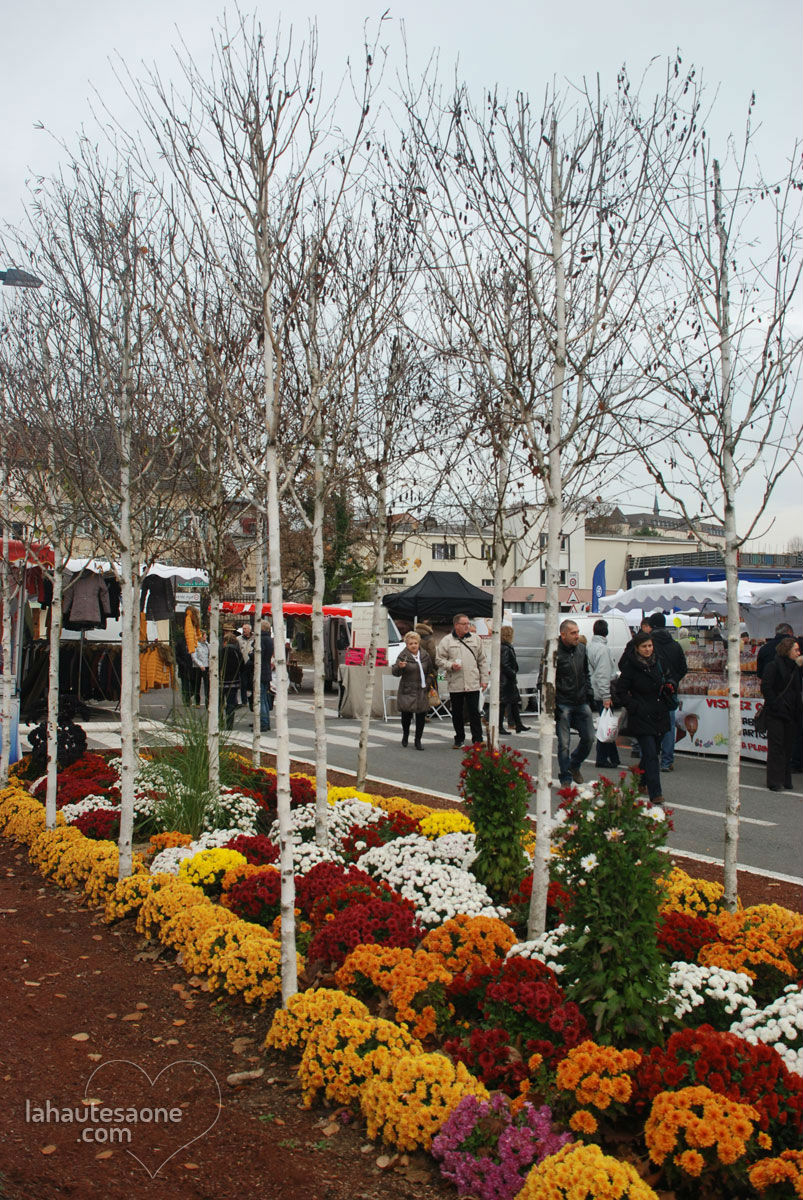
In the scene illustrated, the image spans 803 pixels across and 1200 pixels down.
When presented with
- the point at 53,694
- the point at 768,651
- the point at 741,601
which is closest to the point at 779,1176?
the point at 53,694

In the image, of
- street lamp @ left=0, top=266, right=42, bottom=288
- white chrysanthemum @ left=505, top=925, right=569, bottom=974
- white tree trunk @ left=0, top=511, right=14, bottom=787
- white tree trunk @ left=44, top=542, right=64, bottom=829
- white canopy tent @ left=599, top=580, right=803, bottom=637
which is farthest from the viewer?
white canopy tent @ left=599, top=580, right=803, bottom=637

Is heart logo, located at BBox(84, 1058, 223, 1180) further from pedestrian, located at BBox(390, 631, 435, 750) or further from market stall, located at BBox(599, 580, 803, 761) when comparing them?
pedestrian, located at BBox(390, 631, 435, 750)

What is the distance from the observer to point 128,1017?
5.00 metres

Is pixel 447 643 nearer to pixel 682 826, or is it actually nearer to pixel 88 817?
pixel 682 826

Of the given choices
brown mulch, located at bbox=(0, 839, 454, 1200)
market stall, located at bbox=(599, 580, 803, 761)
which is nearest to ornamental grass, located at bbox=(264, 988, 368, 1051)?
brown mulch, located at bbox=(0, 839, 454, 1200)

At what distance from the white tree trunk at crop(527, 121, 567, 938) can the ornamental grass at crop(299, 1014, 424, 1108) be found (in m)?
1.31

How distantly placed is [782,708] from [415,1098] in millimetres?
9461

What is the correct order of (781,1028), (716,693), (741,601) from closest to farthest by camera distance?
(781,1028) < (716,693) < (741,601)

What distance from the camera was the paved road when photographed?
8570 millimetres

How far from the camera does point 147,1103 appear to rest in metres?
4.05

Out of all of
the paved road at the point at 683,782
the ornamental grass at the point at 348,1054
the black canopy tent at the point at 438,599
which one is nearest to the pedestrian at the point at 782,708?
the paved road at the point at 683,782

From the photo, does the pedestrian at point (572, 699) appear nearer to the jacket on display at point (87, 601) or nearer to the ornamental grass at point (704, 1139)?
the jacket on display at point (87, 601)

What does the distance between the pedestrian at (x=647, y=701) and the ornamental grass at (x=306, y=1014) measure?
21.1 ft

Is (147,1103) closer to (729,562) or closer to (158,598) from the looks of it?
(729,562)
